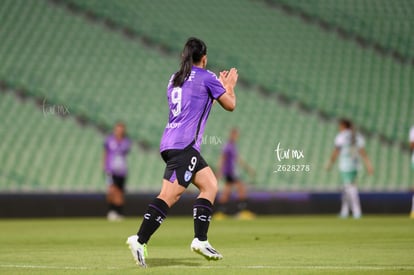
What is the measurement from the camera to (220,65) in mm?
27297

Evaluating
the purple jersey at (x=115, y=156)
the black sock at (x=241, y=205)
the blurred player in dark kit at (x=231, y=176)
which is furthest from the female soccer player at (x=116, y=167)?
the black sock at (x=241, y=205)

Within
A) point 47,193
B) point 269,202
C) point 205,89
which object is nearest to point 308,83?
point 269,202

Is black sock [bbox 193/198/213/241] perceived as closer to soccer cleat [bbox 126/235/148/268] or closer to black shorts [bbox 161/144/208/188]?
black shorts [bbox 161/144/208/188]

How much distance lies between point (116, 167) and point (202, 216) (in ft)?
40.9

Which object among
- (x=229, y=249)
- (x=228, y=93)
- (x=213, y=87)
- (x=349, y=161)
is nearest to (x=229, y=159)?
(x=349, y=161)

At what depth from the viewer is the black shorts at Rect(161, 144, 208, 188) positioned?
8.88 metres

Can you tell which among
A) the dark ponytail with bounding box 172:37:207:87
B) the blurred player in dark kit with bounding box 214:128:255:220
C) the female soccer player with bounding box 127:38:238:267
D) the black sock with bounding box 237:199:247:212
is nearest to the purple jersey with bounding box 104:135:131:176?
the blurred player in dark kit with bounding box 214:128:255:220

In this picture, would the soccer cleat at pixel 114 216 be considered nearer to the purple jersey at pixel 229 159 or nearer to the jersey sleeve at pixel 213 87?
the purple jersey at pixel 229 159

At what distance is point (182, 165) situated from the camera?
29.2ft

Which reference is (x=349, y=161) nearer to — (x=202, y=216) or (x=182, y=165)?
(x=202, y=216)

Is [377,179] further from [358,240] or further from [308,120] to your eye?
[358,240]

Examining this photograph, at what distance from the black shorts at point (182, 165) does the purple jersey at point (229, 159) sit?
12.7 m

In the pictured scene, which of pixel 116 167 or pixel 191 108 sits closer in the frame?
pixel 191 108

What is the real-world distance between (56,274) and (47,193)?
13.8m
